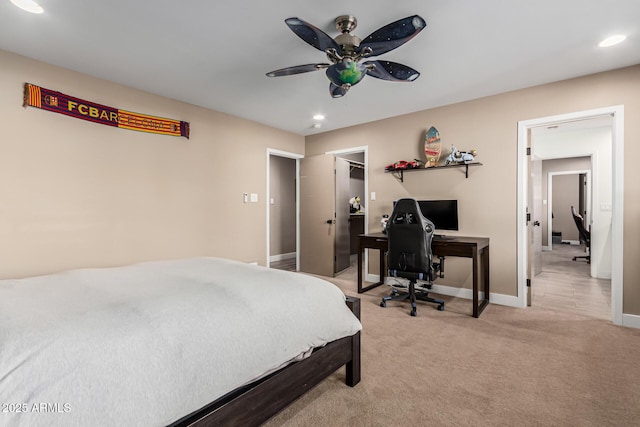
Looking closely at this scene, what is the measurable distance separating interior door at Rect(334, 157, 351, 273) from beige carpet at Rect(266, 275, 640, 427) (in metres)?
2.01

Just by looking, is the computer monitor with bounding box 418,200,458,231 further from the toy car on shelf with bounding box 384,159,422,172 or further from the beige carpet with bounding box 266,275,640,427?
the beige carpet with bounding box 266,275,640,427

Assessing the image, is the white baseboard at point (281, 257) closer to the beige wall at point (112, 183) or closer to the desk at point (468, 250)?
the beige wall at point (112, 183)

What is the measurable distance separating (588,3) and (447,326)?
264cm

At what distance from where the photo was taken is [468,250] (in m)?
3.01

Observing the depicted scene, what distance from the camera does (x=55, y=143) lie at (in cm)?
270

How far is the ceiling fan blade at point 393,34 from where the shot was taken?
1.74 m

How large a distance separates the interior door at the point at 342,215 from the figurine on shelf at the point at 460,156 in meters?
1.77

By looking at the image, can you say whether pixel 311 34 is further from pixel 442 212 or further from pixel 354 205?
pixel 354 205

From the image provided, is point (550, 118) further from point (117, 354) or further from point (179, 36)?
point (117, 354)

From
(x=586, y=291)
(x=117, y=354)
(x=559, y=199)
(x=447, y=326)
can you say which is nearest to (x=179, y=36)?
(x=117, y=354)

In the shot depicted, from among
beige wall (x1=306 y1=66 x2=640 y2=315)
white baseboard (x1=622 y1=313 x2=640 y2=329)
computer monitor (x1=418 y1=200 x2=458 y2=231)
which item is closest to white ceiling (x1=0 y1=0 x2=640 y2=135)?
beige wall (x1=306 y1=66 x2=640 y2=315)

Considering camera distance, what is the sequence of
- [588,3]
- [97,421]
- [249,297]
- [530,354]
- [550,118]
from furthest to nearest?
[550,118] < [530,354] < [588,3] < [249,297] < [97,421]

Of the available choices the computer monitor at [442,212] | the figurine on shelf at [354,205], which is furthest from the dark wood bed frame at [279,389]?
the figurine on shelf at [354,205]

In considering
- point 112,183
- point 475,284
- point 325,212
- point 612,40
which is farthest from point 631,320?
point 112,183
